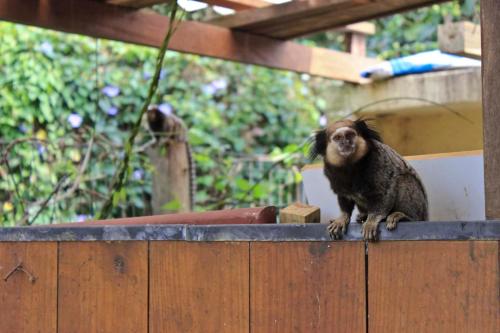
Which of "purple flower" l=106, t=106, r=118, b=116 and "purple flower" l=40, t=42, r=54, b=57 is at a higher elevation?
"purple flower" l=40, t=42, r=54, b=57

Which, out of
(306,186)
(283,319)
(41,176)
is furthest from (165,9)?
(283,319)

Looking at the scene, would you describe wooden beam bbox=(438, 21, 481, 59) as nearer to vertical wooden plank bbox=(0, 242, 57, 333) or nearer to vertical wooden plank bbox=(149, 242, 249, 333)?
vertical wooden plank bbox=(149, 242, 249, 333)

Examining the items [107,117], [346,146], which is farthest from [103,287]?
[107,117]

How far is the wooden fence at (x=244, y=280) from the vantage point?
93.2 inches

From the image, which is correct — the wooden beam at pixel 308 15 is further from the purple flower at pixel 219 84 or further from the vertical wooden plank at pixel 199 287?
the purple flower at pixel 219 84

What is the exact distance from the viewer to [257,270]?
9.11 ft

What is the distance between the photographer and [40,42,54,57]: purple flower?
30.3 feet

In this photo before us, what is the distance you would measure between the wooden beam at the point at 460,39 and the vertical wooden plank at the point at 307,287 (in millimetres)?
3277

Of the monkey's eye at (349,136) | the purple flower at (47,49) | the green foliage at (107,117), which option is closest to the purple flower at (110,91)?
the green foliage at (107,117)

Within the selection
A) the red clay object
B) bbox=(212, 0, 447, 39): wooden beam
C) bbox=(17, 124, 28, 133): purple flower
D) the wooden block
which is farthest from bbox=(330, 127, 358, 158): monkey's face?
bbox=(17, 124, 28, 133): purple flower

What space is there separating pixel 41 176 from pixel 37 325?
179 inches

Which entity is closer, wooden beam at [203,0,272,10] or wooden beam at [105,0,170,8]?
wooden beam at [105,0,170,8]

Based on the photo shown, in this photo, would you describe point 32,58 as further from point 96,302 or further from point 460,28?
point 96,302

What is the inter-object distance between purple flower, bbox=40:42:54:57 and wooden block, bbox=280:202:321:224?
21.5 ft
